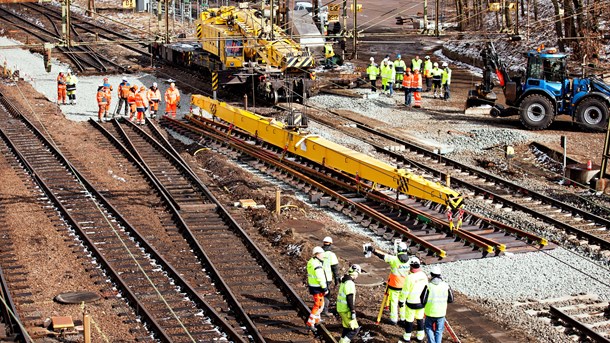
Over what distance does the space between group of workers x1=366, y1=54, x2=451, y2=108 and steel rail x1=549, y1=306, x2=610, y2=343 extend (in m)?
20.3

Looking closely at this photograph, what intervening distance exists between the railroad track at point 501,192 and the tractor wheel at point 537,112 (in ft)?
15.0

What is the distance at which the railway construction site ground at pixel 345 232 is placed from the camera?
1656cm

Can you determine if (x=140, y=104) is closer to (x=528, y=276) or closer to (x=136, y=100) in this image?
(x=136, y=100)

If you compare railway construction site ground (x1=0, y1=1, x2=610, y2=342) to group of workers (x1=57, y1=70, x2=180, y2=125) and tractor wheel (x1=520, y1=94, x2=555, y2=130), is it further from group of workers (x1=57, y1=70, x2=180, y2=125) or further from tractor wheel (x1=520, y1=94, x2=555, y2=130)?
group of workers (x1=57, y1=70, x2=180, y2=125)

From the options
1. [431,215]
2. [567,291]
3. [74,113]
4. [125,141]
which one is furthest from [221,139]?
[567,291]

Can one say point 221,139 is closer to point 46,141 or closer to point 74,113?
point 46,141

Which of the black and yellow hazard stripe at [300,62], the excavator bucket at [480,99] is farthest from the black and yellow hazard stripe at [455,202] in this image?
the black and yellow hazard stripe at [300,62]

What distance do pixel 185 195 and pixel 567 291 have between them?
1002 centimetres

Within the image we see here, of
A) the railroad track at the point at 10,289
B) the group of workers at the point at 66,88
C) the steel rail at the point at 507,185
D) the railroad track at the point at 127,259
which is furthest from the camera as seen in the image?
the group of workers at the point at 66,88

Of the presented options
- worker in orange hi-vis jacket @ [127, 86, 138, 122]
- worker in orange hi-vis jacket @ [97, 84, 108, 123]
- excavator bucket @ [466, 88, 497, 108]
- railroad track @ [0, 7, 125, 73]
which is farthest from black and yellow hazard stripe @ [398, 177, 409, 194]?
railroad track @ [0, 7, 125, 73]

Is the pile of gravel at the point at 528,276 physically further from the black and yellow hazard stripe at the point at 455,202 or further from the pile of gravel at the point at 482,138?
the pile of gravel at the point at 482,138

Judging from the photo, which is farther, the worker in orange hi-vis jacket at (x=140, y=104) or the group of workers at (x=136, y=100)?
the group of workers at (x=136, y=100)

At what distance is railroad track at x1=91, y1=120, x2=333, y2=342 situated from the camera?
53.5 feet

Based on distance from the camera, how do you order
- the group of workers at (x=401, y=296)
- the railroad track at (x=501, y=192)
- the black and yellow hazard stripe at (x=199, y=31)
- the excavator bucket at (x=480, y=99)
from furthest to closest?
the black and yellow hazard stripe at (x=199, y=31)
the excavator bucket at (x=480, y=99)
the railroad track at (x=501, y=192)
the group of workers at (x=401, y=296)
